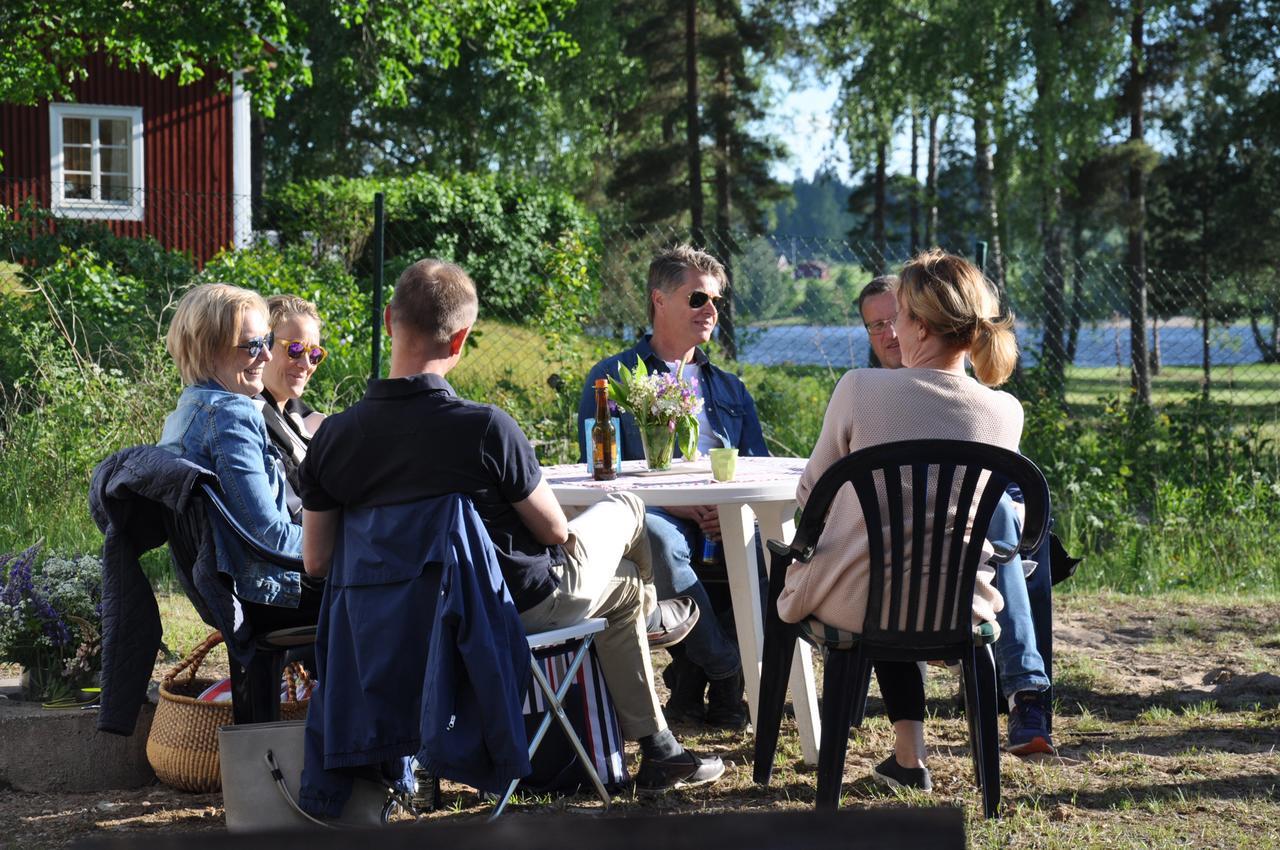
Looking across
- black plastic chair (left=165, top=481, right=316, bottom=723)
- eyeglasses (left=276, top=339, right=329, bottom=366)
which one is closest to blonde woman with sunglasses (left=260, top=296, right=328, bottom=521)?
eyeglasses (left=276, top=339, right=329, bottom=366)

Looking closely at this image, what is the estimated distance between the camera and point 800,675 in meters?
3.95

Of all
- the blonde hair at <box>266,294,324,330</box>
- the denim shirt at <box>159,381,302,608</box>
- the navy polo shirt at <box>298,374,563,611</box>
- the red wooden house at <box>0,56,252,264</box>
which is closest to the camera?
the navy polo shirt at <box>298,374,563,611</box>

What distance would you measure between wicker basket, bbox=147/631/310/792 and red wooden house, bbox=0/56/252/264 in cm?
1614

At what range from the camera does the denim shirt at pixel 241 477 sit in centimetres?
332

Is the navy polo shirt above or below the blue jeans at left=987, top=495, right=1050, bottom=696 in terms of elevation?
above

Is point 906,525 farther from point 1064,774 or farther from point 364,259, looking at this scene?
point 364,259

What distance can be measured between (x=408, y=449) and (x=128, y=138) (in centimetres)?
1872

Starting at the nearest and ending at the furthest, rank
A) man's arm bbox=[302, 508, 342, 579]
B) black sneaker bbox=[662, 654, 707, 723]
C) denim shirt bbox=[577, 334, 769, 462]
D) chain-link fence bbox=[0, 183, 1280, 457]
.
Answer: man's arm bbox=[302, 508, 342, 579], black sneaker bbox=[662, 654, 707, 723], denim shirt bbox=[577, 334, 769, 462], chain-link fence bbox=[0, 183, 1280, 457]

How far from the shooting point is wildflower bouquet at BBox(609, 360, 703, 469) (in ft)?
14.3

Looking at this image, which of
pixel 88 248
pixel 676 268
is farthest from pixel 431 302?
pixel 88 248

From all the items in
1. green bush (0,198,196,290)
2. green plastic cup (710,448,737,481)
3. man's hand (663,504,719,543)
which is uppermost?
green bush (0,198,196,290)

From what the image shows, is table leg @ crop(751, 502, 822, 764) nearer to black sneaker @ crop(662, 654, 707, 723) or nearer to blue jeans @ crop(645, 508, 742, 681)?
blue jeans @ crop(645, 508, 742, 681)

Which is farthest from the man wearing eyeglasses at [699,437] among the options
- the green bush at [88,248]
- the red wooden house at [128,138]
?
the red wooden house at [128,138]

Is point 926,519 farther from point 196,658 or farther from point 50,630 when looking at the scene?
point 50,630
